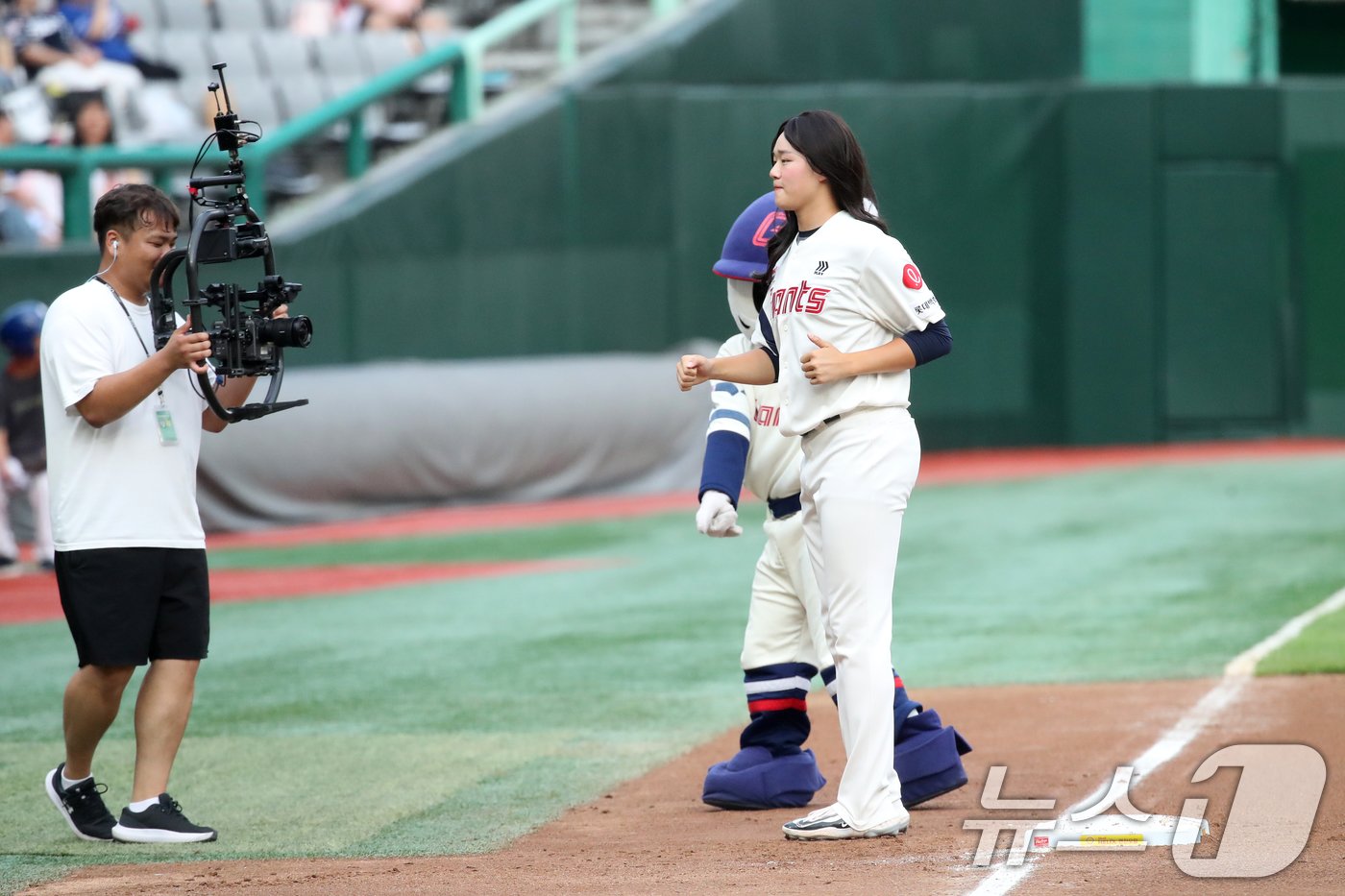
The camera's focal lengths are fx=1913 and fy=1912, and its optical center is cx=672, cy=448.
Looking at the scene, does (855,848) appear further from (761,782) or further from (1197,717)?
(1197,717)

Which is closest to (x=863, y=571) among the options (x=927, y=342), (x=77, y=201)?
(x=927, y=342)

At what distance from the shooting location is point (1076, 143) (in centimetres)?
2009

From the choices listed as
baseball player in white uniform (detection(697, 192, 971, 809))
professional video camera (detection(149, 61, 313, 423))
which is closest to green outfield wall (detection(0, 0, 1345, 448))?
baseball player in white uniform (detection(697, 192, 971, 809))

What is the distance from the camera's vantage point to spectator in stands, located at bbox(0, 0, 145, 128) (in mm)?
17906

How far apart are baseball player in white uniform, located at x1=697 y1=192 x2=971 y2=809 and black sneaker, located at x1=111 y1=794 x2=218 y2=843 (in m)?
1.57

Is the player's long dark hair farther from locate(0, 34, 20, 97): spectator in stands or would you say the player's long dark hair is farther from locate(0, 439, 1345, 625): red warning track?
locate(0, 34, 20, 97): spectator in stands

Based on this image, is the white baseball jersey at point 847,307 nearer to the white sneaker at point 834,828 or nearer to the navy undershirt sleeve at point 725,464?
the navy undershirt sleeve at point 725,464

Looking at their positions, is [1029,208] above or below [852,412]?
below

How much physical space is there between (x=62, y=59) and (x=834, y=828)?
14.9 m

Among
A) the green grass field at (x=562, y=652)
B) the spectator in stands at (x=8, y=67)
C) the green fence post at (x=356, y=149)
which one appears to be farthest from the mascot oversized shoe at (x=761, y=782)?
the spectator in stands at (x=8, y=67)

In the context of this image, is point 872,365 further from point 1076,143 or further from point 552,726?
point 1076,143

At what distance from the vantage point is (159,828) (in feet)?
18.6

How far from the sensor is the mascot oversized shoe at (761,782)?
5.99m

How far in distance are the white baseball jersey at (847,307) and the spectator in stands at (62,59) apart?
1388 centimetres
